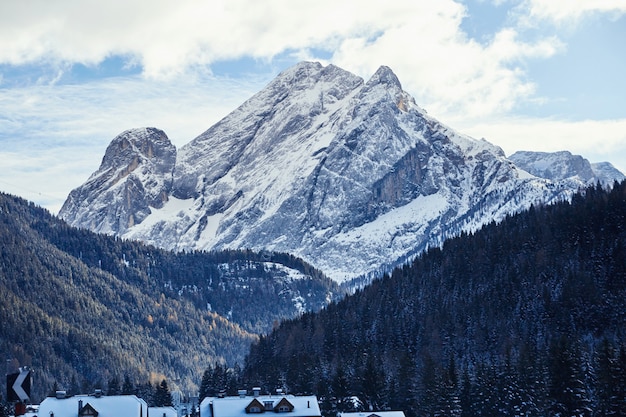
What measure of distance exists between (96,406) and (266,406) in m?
21.6

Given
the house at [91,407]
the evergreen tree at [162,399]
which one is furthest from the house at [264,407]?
the evergreen tree at [162,399]

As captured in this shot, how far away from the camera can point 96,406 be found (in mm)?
132000

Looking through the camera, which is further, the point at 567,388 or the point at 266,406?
the point at 266,406

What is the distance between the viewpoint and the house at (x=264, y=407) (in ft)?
418

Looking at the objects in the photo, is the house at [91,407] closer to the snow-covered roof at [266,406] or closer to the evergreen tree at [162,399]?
the snow-covered roof at [266,406]

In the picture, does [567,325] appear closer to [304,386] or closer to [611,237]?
[611,237]

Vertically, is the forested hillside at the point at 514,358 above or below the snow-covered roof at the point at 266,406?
above

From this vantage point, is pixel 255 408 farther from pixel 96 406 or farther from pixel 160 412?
pixel 160 412

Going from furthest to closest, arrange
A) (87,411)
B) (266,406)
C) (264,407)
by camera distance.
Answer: (87,411) < (266,406) < (264,407)

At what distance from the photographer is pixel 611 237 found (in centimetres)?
19600

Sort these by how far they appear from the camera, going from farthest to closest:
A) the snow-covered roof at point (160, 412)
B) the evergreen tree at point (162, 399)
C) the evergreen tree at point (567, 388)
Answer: the evergreen tree at point (162, 399)
the snow-covered roof at point (160, 412)
the evergreen tree at point (567, 388)

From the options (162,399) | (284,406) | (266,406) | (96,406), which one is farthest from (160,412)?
(284,406)

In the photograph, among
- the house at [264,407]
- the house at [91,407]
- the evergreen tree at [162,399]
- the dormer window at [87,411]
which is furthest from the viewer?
the evergreen tree at [162,399]

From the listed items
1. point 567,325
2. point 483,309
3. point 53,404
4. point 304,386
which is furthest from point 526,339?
point 53,404
